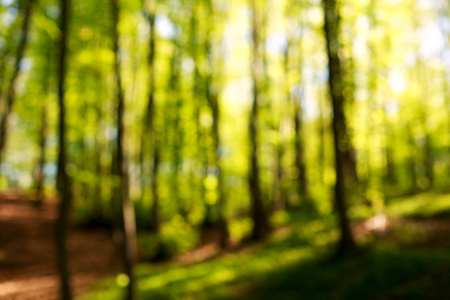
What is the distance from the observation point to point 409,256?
677 centimetres

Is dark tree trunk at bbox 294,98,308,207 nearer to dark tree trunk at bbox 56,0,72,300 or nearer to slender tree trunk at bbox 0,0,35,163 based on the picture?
dark tree trunk at bbox 56,0,72,300

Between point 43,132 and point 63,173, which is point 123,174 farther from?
point 43,132

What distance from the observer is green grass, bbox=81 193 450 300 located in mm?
5961

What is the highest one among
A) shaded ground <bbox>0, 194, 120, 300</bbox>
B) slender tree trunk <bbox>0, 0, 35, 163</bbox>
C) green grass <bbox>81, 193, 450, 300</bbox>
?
slender tree trunk <bbox>0, 0, 35, 163</bbox>

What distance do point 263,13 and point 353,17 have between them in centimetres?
796

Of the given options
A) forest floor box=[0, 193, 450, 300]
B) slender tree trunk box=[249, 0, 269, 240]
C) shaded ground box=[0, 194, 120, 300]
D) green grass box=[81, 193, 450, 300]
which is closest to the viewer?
green grass box=[81, 193, 450, 300]

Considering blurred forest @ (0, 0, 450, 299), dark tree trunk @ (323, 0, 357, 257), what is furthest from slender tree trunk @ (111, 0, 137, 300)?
dark tree trunk @ (323, 0, 357, 257)

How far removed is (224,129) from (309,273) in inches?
630

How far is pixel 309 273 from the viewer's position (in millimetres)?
7535

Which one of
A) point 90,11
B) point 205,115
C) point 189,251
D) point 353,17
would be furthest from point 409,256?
point 90,11

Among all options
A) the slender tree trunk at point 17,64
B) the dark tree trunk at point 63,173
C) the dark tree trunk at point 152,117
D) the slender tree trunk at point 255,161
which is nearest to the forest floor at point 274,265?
the slender tree trunk at point 255,161

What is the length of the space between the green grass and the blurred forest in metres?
0.05

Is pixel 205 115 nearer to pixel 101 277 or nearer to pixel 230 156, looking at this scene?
pixel 230 156

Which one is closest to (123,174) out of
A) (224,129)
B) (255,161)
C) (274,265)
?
(274,265)
